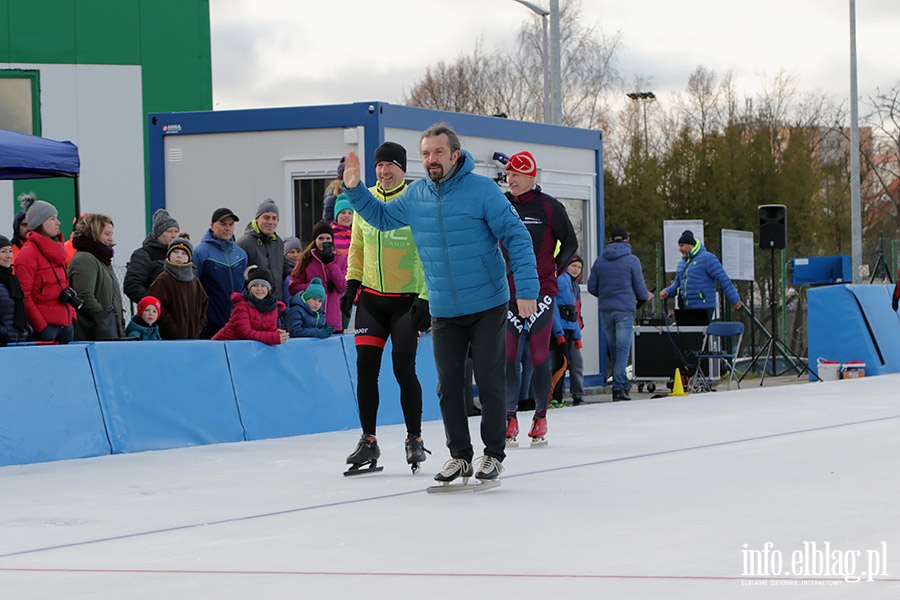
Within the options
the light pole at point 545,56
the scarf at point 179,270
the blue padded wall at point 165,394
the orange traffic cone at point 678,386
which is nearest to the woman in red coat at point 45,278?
the blue padded wall at point 165,394

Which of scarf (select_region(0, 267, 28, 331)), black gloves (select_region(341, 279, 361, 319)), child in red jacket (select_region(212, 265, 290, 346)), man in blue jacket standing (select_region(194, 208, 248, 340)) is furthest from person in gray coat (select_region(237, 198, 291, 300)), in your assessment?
black gloves (select_region(341, 279, 361, 319))

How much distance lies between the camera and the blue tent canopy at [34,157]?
13211 mm

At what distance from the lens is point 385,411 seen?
42.3ft

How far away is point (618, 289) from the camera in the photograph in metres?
17.1

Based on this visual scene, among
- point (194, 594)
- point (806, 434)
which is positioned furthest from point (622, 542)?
point (806, 434)

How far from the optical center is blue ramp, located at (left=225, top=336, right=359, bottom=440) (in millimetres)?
11414

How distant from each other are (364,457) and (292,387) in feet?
11.7

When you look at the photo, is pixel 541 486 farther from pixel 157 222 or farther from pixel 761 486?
pixel 157 222

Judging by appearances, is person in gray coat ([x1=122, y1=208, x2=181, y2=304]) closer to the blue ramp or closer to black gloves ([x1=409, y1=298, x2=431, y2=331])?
the blue ramp

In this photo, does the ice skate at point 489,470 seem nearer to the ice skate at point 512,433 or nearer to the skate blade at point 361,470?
the skate blade at point 361,470

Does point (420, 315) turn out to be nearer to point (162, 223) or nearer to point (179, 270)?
point (179, 270)

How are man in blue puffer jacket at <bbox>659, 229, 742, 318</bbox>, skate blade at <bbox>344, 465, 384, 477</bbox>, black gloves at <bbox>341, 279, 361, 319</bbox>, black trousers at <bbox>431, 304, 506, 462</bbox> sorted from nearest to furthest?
black trousers at <bbox>431, 304, 506, 462</bbox>, skate blade at <bbox>344, 465, 384, 477</bbox>, black gloves at <bbox>341, 279, 361, 319</bbox>, man in blue puffer jacket at <bbox>659, 229, 742, 318</bbox>

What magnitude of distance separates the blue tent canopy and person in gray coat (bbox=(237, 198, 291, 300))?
222 centimetres

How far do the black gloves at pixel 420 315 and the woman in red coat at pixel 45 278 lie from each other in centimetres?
364
